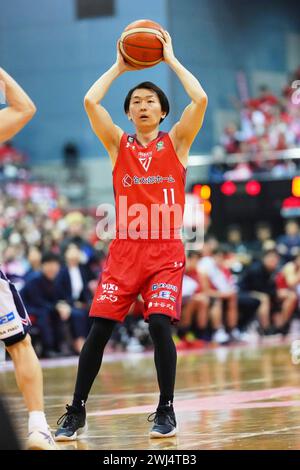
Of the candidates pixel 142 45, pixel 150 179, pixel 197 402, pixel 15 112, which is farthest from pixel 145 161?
pixel 197 402

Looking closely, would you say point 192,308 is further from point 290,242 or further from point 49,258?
point 290,242

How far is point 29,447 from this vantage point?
5.18 m

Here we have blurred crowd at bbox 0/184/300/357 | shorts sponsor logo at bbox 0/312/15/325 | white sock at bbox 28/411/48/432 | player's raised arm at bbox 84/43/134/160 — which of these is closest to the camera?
white sock at bbox 28/411/48/432

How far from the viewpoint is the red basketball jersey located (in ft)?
21.2

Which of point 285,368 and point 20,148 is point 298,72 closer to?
point 20,148

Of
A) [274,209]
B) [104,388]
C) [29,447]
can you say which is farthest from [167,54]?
[274,209]

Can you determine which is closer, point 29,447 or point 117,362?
point 29,447

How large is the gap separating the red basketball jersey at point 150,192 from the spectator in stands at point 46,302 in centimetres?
833

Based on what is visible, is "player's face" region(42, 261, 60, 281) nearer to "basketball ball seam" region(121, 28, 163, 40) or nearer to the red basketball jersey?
the red basketball jersey

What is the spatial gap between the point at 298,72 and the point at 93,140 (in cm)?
612

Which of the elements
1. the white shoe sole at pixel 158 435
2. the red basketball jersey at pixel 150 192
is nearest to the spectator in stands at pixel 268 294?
the red basketball jersey at pixel 150 192

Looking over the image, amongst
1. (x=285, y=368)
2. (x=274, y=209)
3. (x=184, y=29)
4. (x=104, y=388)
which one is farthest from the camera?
Result: (x=184, y=29)

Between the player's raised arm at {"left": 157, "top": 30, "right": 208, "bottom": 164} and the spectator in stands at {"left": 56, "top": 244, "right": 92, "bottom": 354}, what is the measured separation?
28.5 feet

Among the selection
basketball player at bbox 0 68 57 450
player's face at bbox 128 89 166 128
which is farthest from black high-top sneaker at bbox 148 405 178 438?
player's face at bbox 128 89 166 128
